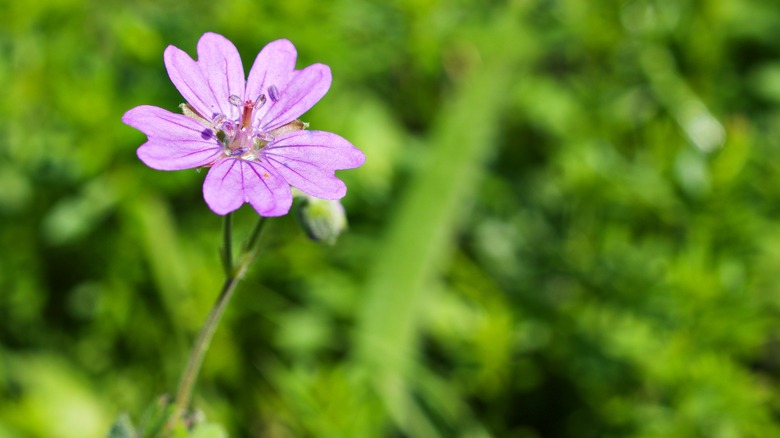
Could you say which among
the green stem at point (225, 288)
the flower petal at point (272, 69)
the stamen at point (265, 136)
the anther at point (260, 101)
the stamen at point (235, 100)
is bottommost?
the green stem at point (225, 288)

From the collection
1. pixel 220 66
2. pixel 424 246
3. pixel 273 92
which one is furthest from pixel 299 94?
pixel 424 246

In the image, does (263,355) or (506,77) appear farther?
(506,77)

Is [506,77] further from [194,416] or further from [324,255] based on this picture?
[194,416]

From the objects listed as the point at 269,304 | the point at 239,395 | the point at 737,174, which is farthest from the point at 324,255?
the point at 737,174

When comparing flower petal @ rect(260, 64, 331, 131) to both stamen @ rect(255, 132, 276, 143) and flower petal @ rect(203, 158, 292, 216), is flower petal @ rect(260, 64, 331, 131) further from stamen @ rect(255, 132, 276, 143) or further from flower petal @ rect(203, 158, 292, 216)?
flower petal @ rect(203, 158, 292, 216)

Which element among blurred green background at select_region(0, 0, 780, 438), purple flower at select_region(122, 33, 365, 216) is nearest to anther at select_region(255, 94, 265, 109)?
purple flower at select_region(122, 33, 365, 216)

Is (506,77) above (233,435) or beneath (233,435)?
above

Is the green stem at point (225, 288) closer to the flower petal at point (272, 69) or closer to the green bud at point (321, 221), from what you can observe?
the green bud at point (321, 221)

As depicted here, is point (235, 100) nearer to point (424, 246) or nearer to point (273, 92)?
point (273, 92)

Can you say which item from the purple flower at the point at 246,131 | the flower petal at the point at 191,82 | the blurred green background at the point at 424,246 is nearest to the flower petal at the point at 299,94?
the purple flower at the point at 246,131
